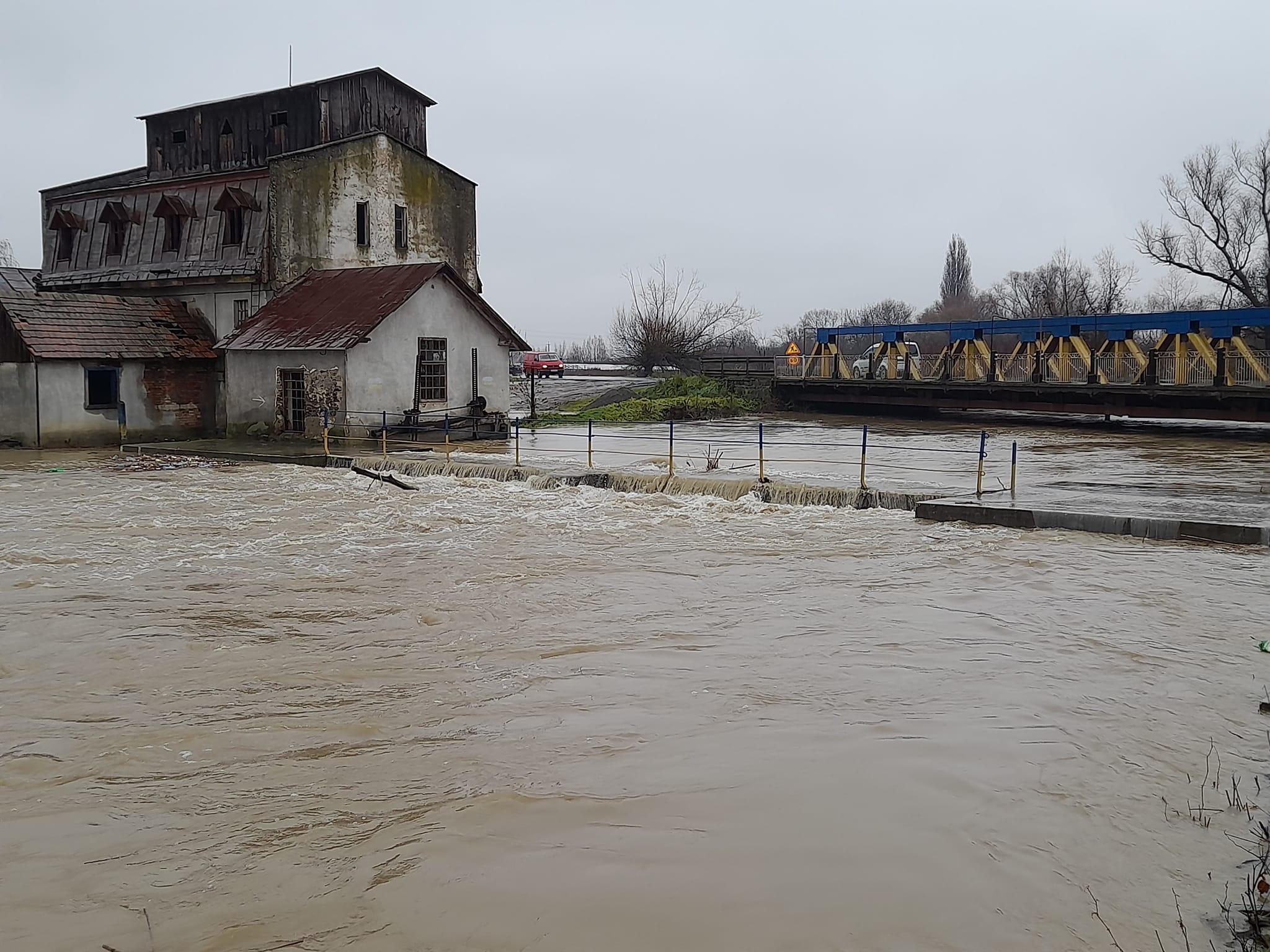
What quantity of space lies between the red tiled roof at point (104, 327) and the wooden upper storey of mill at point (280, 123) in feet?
21.6

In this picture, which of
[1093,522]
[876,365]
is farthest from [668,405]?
[1093,522]

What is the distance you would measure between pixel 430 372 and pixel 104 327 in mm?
9468

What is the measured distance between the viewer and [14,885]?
19.2 ft

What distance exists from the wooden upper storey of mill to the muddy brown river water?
991 inches

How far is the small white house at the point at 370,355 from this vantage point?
28453 mm

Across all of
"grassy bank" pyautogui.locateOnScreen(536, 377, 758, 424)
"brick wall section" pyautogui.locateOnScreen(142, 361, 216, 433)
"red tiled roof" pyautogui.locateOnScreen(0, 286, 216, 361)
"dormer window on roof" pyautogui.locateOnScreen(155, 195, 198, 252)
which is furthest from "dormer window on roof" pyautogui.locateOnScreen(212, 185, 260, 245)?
"grassy bank" pyautogui.locateOnScreen(536, 377, 758, 424)

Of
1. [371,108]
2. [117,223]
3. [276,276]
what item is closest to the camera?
[276,276]

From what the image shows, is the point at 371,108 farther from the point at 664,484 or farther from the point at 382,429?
the point at 664,484

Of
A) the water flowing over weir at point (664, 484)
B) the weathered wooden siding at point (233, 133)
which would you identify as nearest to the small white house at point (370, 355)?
the water flowing over weir at point (664, 484)

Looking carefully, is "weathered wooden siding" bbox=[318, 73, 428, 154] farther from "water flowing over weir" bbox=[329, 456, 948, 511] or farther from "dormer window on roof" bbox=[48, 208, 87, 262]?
"water flowing over weir" bbox=[329, 456, 948, 511]

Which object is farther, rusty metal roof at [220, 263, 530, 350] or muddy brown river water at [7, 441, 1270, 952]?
rusty metal roof at [220, 263, 530, 350]

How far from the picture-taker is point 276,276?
3262 cm

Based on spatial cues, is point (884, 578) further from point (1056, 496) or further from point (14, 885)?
point (14, 885)

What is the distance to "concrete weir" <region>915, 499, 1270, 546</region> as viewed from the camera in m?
15.1
